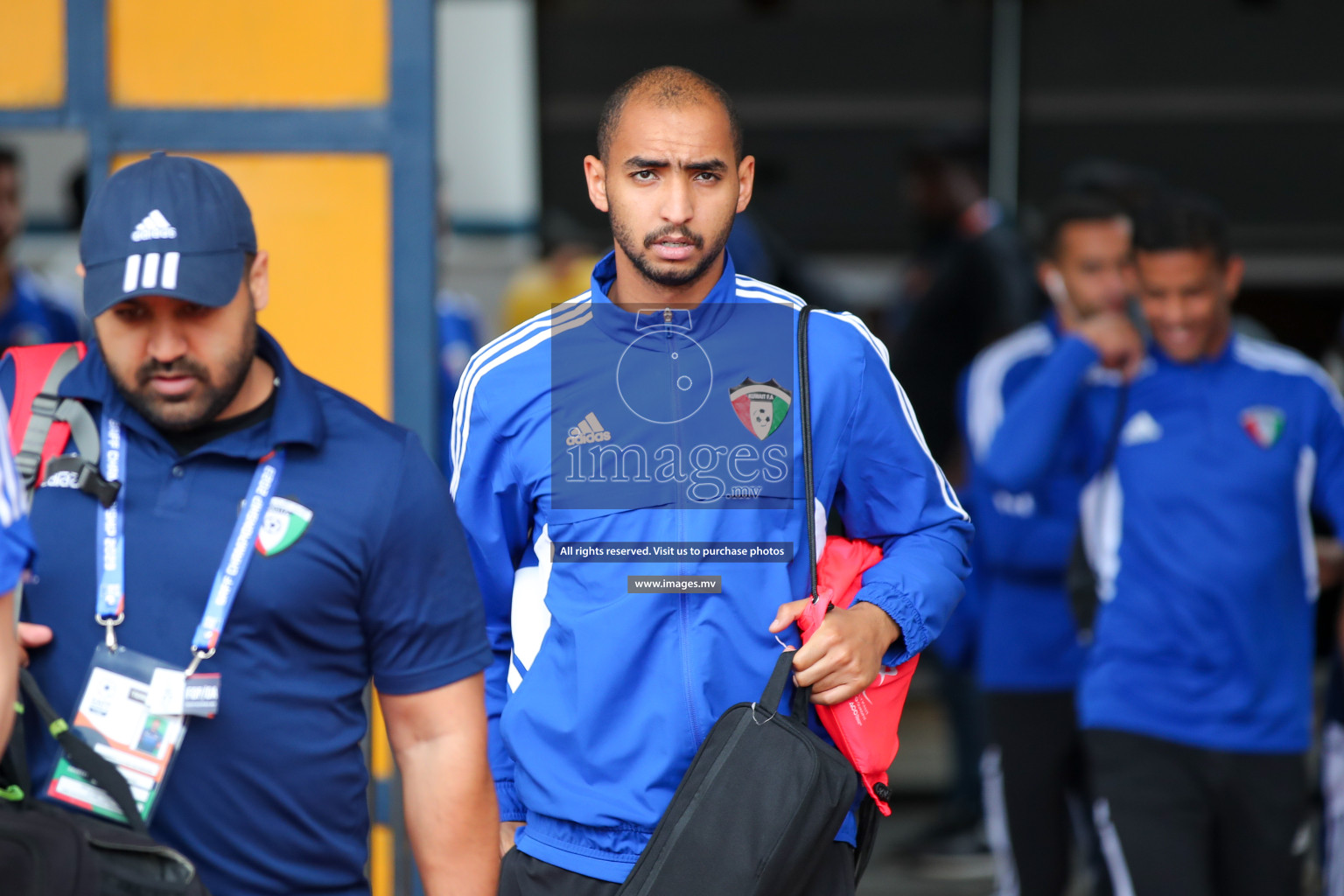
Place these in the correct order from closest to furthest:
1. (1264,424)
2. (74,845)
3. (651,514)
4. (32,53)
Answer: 1. (74,845)
2. (651,514)
3. (32,53)
4. (1264,424)

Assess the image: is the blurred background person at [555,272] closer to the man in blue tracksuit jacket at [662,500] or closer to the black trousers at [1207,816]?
the black trousers at [1207,816]

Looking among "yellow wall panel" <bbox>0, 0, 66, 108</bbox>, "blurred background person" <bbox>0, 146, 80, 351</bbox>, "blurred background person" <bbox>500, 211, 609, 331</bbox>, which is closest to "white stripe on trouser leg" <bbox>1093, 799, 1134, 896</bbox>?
"yellow wall panel" <bbox>0, 0, 66, 108</bbox>

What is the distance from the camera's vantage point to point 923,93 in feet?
34.4

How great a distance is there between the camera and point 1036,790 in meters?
5.00

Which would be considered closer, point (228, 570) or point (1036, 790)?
point (228, 570)

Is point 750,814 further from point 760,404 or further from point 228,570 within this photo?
point 228,570

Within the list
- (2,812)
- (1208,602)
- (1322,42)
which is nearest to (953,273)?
(1208,602)

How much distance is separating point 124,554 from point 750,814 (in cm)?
107

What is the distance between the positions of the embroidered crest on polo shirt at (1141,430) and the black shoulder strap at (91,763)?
2870 mm

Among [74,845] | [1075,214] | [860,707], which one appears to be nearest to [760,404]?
[860,707]

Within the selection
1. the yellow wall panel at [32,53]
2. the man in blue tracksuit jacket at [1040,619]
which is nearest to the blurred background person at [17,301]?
the yellow wall panel at [32,53]

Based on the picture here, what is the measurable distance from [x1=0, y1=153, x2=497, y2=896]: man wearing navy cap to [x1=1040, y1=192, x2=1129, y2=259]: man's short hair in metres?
3.05

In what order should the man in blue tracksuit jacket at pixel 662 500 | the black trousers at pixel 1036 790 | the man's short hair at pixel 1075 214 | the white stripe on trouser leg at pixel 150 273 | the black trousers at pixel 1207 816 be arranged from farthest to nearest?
1. the man's short hair at pixel 1075 214
2. the black trousers at pixel 1036 790
3. the black trousers at pixel 1207 816
4. the man in blue tracksuit jacket at pixel 662 500
5. the white stripe on trouser leg at pixel 150 273

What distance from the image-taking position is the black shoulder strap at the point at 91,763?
246 centimetres
